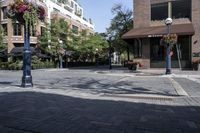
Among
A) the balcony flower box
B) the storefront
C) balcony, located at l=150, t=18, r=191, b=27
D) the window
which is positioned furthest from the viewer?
the window

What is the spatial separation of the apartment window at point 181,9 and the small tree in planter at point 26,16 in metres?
21.1

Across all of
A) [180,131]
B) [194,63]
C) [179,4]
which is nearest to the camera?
[180,131]

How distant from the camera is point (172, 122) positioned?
616cm

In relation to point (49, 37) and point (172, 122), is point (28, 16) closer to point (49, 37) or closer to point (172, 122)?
point (172, 122)

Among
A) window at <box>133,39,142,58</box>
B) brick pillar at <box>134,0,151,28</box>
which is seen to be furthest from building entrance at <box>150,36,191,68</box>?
brick pillar at <box>134,0,151,28</box>

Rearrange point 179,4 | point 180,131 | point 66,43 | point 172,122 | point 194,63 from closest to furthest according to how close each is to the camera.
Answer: point 180,131 < point 172,122 < point 194,63 < point 179,4 < point 66,43

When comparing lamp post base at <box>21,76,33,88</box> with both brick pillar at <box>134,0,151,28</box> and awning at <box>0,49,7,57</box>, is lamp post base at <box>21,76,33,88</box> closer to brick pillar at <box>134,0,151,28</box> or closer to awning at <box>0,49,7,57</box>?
brick pillar at <box>134,0,151,28</box>

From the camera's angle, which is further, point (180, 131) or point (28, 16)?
point (28, 16)

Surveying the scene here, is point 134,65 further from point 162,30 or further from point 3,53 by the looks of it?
point 3,53

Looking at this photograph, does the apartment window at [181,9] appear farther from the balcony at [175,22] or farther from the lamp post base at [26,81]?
the lamp post base at [26,81]

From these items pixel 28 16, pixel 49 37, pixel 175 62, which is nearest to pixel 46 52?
pixel 49 37

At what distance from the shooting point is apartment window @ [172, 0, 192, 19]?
30.4 m

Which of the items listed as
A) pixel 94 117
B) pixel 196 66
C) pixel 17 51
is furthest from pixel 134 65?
pixel 94 117

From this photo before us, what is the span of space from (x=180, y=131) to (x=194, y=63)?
24202 millimetres
